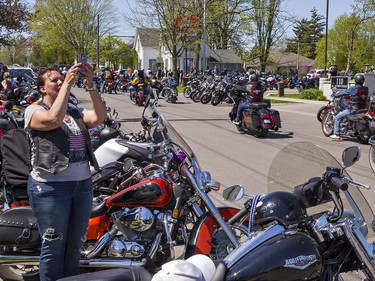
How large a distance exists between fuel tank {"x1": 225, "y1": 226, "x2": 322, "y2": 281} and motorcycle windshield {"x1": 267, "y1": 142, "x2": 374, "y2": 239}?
615 millimetres

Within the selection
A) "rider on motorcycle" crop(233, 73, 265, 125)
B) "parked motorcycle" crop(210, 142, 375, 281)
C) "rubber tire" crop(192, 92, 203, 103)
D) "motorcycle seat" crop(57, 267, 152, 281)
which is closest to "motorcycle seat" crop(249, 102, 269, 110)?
"rider on motorcycle" crop(233, 73, 265, 125)

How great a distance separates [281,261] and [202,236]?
1456mm

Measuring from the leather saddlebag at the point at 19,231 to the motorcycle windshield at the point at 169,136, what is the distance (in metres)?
1.22

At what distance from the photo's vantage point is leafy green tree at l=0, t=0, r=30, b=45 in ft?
75.0

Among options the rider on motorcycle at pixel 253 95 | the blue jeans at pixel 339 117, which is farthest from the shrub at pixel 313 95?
the blue jeans at pixel 339 117

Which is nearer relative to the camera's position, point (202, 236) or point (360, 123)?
point (202, 236)

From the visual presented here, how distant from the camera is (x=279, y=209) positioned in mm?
2463

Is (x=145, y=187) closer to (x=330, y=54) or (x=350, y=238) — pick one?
(x=350, y=238)

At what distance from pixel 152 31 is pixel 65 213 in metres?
33.7

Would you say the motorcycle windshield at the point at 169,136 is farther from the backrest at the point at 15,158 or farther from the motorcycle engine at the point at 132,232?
the backrest at the point at 15,158

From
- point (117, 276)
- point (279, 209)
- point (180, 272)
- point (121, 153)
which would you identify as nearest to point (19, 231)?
point (121, 153)

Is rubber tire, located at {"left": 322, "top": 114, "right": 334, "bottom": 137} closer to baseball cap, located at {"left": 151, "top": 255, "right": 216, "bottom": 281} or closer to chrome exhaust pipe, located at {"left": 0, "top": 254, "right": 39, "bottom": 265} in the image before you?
chrome exhaust pipe, located at {"left": 0, "top": 254, "right": 39, "bottom": 265}

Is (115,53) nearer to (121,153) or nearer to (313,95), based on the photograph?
(313,95)

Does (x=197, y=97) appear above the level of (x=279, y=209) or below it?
below
